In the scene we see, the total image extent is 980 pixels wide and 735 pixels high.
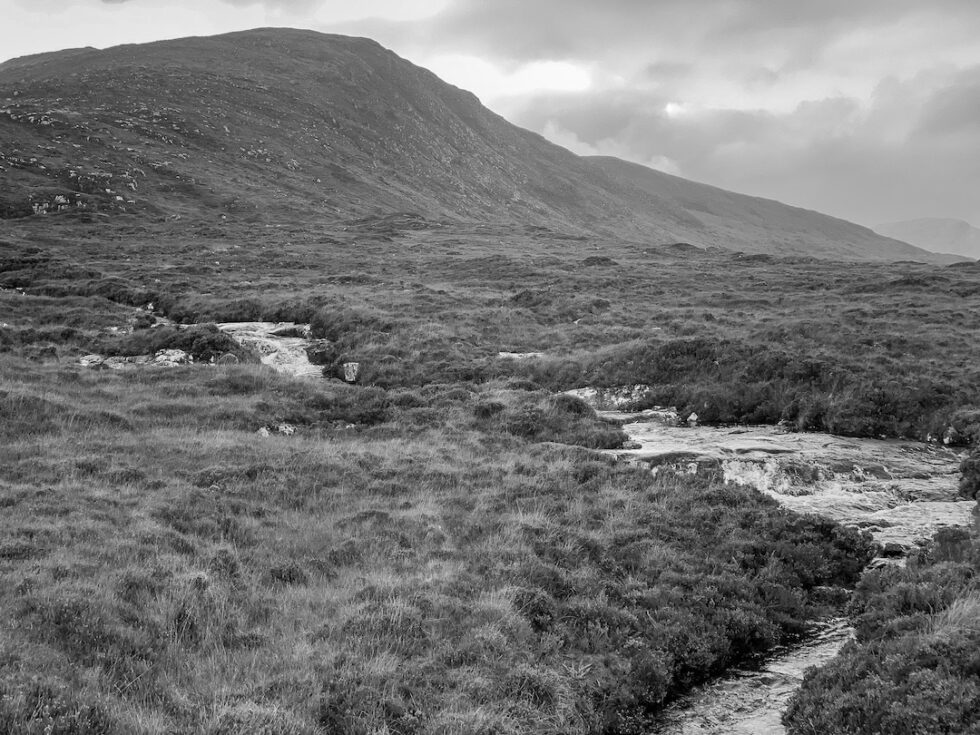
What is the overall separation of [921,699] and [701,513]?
7615mm

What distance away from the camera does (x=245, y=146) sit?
121 meters

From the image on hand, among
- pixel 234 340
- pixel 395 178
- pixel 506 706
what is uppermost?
pixel 395 178

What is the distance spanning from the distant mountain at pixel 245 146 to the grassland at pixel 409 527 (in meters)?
57.3

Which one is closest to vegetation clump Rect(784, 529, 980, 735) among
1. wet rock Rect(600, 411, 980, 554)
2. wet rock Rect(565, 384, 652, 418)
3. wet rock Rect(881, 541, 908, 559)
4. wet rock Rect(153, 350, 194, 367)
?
wet rock Rect(881, 541, 908, 559)

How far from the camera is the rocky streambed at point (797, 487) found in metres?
10.2

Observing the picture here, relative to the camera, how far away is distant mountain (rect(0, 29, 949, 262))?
87375 mm

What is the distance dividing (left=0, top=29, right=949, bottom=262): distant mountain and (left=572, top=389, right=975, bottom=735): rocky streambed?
7685 centimetres

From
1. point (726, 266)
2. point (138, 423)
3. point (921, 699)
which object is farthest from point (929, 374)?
point (726, 266)

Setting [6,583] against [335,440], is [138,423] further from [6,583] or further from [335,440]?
[6,583]

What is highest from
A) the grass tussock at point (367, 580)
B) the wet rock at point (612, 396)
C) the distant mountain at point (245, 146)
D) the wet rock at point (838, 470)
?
the distant mountain at point (245, 146)

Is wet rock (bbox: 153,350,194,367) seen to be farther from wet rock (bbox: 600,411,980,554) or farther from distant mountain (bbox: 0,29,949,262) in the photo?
distant mountain (bbox: 0,29,949,262)

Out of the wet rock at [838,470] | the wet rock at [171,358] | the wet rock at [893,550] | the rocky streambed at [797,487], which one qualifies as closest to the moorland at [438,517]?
the wet rock at [893,550]

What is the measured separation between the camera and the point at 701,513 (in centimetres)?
1594

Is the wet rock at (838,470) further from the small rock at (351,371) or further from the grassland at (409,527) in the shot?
the small rock at (351,371)
